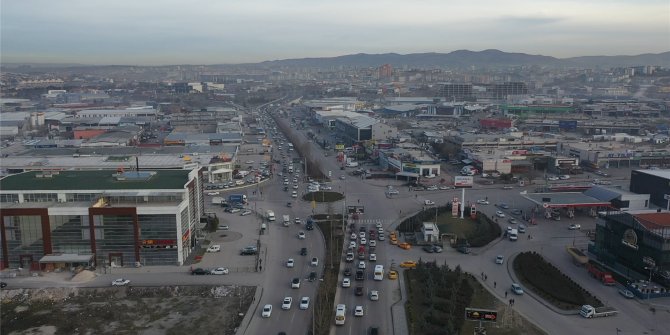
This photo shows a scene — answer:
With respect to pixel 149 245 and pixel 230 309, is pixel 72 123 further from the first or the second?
pixel 230 309

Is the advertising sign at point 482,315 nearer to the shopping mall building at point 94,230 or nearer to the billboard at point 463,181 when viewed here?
the shopping mall building at point 94,230

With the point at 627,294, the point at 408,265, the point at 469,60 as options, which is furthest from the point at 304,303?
the point at 469,60

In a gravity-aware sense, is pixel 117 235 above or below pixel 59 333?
above

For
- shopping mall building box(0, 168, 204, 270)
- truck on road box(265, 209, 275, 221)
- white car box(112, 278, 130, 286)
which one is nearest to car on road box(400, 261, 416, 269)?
shopping mall building box(0, 168, 204, 270)

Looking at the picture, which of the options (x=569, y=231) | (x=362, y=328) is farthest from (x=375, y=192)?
(x=362, y=328)

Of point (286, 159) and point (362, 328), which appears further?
point (286, 159)

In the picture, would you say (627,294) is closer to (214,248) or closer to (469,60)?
(214,248)

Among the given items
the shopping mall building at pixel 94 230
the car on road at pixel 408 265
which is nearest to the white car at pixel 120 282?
the shopping mall building at pixel 94 230
